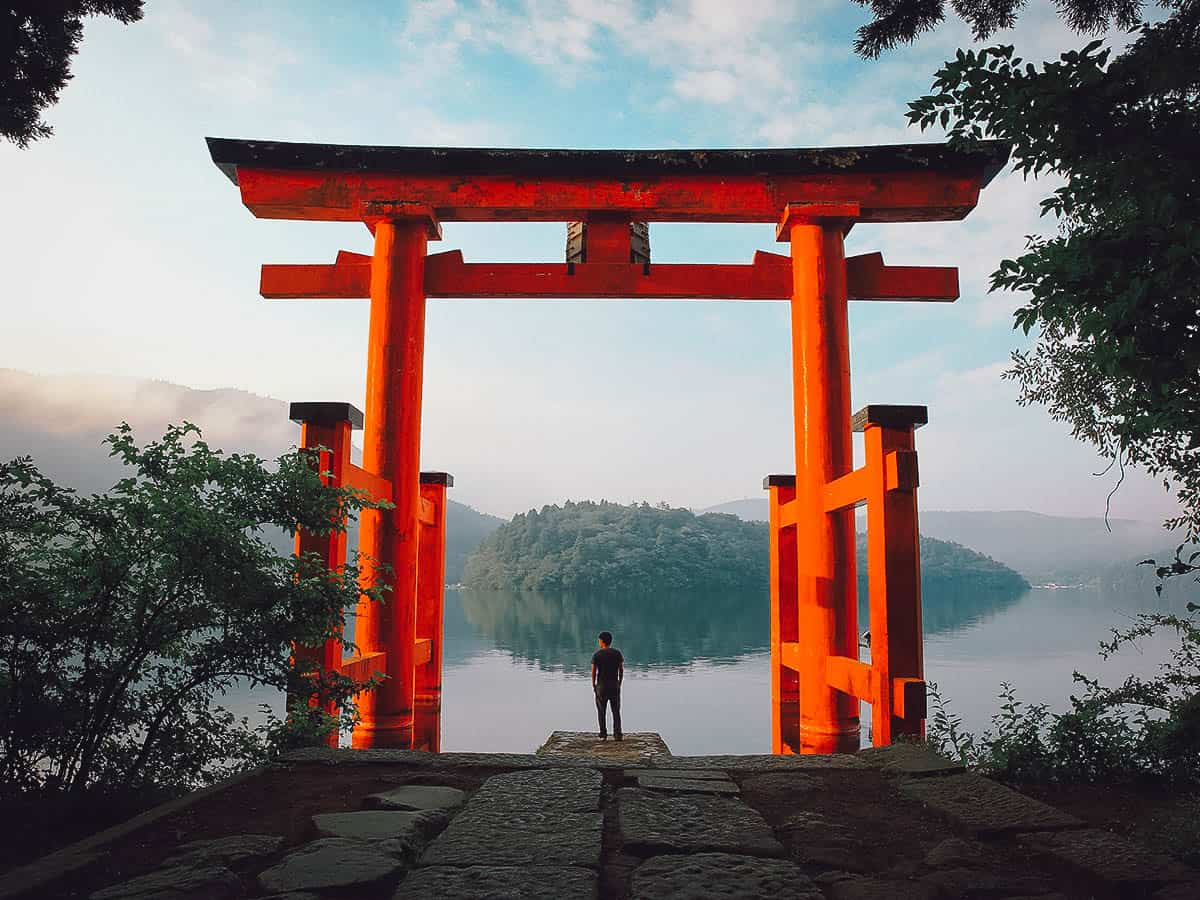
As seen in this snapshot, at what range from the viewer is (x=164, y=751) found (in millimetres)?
3793

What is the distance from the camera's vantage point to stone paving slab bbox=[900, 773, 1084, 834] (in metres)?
2.71

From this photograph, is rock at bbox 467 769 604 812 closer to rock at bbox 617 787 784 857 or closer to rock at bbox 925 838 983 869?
rock at bbox 617 787 784 857

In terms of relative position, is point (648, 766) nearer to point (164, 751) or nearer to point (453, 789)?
point (453, 789)

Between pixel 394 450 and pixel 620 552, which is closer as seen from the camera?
pixel 394 450

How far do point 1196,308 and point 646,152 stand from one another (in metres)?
4.95

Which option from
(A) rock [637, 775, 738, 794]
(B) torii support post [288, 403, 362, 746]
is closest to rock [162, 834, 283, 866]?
(A) rock [637, 775, 738, 794]

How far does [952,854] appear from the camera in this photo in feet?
8.12

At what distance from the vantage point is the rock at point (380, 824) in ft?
8.63

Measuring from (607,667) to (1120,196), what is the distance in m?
5.98

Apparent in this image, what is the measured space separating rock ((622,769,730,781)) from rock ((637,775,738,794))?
0.05 metres

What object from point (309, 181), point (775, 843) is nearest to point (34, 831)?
point (775, 843)

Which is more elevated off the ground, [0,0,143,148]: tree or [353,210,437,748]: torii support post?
[0,0,143,148]: tree

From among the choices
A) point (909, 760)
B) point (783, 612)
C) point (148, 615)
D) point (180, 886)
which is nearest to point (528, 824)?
point (180, 886)

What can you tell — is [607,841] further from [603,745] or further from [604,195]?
[604,195]
